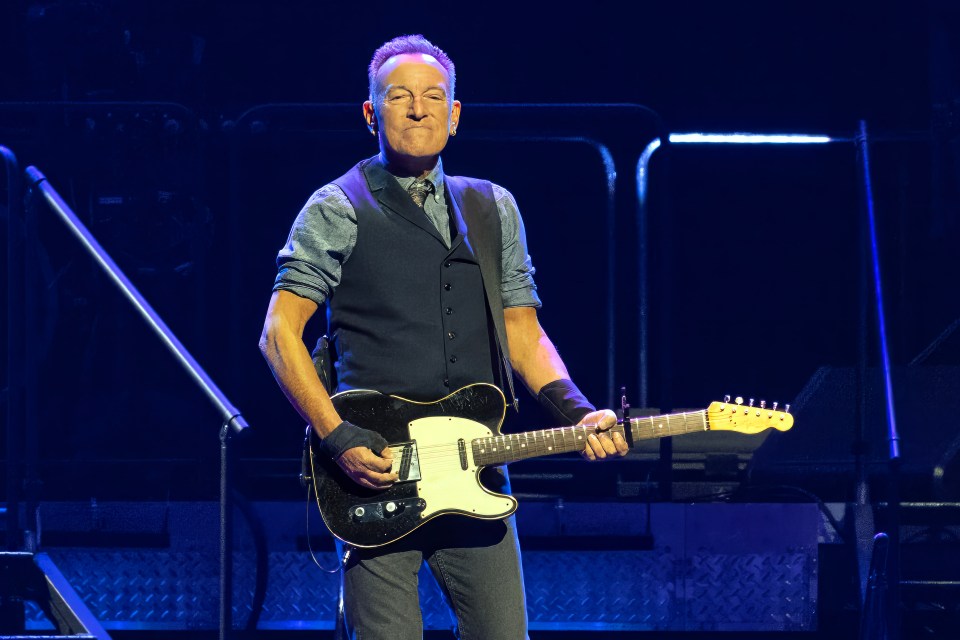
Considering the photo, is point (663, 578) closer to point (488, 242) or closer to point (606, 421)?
point (606, 421)

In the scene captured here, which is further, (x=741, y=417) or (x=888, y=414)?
(x=888, y=414)

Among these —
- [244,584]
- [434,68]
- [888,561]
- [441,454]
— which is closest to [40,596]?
[244,584]

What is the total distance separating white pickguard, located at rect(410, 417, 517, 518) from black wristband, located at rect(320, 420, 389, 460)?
0.48ft

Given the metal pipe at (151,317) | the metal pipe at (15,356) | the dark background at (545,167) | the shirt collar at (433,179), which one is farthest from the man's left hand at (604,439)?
the dark background at (545,167)

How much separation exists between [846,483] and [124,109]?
3545 mm

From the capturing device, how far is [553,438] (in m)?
2.79

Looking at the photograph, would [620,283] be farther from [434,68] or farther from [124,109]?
[434,68]

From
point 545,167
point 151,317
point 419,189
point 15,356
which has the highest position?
point 545,167

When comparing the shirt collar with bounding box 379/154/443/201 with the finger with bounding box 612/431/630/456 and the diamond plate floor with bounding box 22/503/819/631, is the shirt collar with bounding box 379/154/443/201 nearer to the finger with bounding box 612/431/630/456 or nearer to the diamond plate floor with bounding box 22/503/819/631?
the finger with bounding box 612/431/630/456

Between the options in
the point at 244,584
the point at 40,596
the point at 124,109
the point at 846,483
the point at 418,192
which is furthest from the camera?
the point at 124,109

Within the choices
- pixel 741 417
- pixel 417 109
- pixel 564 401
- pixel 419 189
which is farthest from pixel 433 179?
pixel 741 417

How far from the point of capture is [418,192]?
2.89 m

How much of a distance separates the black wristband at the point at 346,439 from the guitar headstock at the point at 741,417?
0.81 m

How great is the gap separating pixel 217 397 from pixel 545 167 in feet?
8.81
